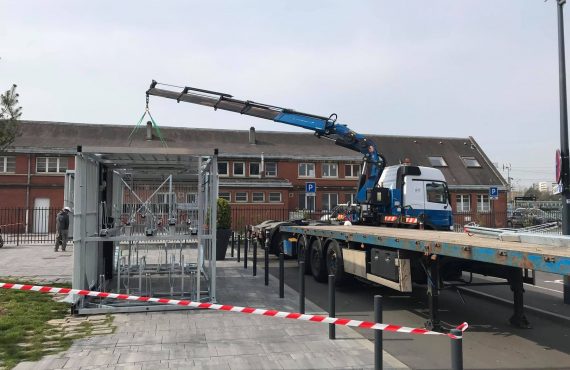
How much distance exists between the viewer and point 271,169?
42.2m

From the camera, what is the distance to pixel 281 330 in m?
6.84

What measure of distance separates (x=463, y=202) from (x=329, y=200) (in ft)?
41.5

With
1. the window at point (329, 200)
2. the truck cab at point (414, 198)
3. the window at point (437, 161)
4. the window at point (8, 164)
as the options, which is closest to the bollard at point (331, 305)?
the truck cab at point (414, 198)

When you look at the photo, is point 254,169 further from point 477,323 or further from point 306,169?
point 477,323

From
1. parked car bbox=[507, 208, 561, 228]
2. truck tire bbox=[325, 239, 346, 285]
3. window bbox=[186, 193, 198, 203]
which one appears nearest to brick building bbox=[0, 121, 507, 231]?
parked car bbox=[507, 208, 561, 228]

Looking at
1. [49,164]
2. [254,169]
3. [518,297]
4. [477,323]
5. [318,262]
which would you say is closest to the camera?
[518,297]

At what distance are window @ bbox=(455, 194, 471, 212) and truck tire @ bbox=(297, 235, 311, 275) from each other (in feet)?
112

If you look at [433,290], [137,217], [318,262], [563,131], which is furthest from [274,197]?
[433,290]

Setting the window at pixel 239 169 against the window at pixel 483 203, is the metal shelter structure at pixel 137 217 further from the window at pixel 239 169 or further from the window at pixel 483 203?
the window at pixel 483 203

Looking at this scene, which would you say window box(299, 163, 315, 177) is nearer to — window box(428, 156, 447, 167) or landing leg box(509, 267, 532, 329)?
window box(428, 156, 447, 167)

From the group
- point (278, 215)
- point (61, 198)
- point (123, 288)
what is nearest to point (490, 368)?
point (123, 288)

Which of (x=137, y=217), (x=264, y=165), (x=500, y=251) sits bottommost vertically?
(x=500, y=251)

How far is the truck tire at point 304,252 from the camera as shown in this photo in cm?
1250

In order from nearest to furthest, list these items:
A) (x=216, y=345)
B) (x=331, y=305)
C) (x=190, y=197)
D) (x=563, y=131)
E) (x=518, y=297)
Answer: (x=216, y=345), (x=331, y=305), (x=518, y=297), (x=563, y=131), (x=190, y=197)
